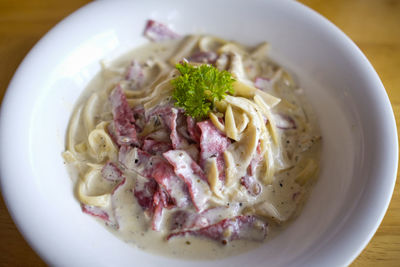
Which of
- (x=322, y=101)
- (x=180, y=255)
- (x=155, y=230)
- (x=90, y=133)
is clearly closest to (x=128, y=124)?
(x=90, y=133)

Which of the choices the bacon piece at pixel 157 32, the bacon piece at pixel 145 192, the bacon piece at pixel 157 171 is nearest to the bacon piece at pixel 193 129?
the bacon piece at pixel 157 171

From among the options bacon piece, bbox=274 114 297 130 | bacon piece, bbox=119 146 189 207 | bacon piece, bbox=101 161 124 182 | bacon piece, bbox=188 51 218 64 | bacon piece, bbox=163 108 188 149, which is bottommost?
bacon piece, bbox=101 161 124 182

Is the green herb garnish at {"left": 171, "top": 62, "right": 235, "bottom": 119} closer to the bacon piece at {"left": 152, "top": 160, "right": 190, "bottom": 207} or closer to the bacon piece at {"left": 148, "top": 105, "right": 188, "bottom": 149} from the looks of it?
the bacon piece at {"left": 148, "top": 105, "right": 188, "bottom": 149}

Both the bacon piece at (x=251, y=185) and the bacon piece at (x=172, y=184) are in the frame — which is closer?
the bacon piece at (x=172, y=184)

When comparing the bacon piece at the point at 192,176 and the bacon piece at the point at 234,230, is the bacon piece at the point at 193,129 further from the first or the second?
the bacon piece at the point at 234,230

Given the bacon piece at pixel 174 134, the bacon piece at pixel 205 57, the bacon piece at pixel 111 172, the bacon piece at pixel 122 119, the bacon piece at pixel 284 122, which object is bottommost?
the bacon piece at pixel 111 172

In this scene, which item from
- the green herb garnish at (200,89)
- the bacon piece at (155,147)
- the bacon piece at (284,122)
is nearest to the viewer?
the green herb garnish at (200,89)

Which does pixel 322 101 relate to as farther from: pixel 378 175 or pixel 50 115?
pixel 50 115

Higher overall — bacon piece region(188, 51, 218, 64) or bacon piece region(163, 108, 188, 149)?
bacon piece region(188, 51, 218, 64)

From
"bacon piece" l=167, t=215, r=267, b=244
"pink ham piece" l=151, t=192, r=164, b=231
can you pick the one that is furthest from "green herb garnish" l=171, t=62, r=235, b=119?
"bacon piece" l=167, t=215, r=267, b=244
